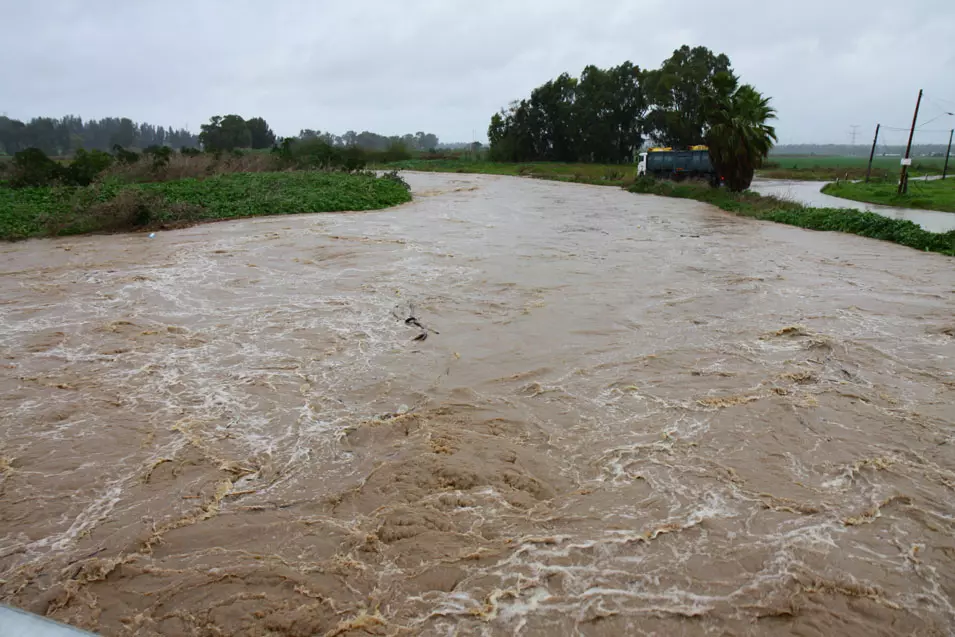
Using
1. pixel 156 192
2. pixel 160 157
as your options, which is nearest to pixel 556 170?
pixel 160 157

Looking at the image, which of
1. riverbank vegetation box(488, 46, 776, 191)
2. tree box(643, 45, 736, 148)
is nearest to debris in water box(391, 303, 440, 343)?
A: riverbank vegetation box(488, 46, 776, 191)

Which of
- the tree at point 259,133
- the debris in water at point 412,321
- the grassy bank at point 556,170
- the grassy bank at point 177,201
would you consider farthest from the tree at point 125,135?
the debris in water at point 412,321

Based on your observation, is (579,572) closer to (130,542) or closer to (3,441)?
(130,542)

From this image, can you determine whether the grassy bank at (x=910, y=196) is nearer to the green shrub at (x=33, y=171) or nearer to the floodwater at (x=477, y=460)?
the floodwater at (x=477, y=460)

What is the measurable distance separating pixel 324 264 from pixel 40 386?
7167 millimetres

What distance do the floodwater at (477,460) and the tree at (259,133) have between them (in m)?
72.5

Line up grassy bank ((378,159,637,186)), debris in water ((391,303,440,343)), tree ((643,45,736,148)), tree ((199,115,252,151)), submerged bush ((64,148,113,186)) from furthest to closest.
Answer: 1. tree ((199,115,252,151))
2. tree ((643,45,736,148))
3. grassy bank ((378,159,637,186))
4. submerged bush ((64,148,113,186))
5. debris in water ((391,303,440,343))

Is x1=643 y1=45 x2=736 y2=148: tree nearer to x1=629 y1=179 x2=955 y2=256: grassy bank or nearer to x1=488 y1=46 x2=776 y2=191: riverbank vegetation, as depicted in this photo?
x1=488 y1=46 x2=776 y2=191: riverbank vegetation

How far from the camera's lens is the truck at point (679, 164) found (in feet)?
107

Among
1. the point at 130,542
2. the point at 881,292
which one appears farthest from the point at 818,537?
the point at 881,292

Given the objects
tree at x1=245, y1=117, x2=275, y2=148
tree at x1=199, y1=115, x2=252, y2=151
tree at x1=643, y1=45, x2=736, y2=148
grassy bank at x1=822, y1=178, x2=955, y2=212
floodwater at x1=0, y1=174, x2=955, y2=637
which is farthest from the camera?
tree at x1=245, y1=117, x2=275, y2=148

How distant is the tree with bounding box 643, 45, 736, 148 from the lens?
53.8 metres

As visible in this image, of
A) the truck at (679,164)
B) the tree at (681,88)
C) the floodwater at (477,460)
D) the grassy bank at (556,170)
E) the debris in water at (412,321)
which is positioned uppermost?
the tree at (681,88)

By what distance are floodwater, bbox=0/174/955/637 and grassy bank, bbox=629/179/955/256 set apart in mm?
5966
